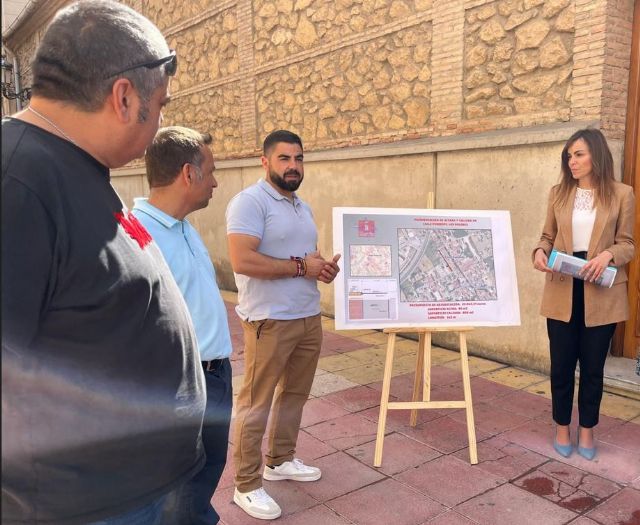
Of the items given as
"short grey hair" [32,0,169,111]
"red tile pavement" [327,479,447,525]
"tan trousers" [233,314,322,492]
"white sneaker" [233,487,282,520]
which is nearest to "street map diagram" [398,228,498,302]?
"tan trousers" [233,314,322,492]

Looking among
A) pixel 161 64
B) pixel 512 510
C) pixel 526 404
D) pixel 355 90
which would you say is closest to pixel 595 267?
pixel 512 510

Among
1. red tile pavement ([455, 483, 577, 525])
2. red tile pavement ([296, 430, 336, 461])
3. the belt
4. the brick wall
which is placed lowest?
red tile pavement ([296, 430, 336, 461])

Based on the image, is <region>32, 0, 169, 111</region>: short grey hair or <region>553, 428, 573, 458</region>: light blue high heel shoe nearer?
<region>32, 0, 169, 111</region>: short grey hair

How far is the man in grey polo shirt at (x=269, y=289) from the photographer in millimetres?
2857

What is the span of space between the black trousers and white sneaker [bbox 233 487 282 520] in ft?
→ 6.66

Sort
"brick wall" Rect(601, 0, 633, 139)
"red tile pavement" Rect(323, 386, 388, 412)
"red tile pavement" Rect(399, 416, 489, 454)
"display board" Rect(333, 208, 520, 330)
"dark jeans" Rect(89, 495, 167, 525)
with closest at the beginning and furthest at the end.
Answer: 1. "dark jeans" Rect(89, 495, 167, 525)
2. "display board" Rect(333, 208, 520, 330)
3. "red tile pavement" Rect(399, 416, 489, 454)
4. "red tile pavement" Rect(323, 386, 388, 412)
5. "brick wall" Rect(601, 0, 633, 139)

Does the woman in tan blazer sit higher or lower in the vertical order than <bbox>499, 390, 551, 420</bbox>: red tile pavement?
higher

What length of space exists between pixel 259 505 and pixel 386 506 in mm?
712

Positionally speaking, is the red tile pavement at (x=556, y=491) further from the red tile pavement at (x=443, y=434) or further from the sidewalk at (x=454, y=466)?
the red tile pavement at (x=443, y=434)

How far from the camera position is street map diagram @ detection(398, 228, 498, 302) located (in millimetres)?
3473

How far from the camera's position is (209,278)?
214cm

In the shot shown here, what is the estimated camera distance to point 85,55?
45.4 inches

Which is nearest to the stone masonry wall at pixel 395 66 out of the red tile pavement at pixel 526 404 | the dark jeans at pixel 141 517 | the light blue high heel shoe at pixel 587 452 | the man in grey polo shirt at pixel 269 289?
the red tile pavement at pixel 526 404

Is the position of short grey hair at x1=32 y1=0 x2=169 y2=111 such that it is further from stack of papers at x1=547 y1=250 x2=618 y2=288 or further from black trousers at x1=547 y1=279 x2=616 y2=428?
black trousers at x1=547 y1=279 x2=616 y2=428
